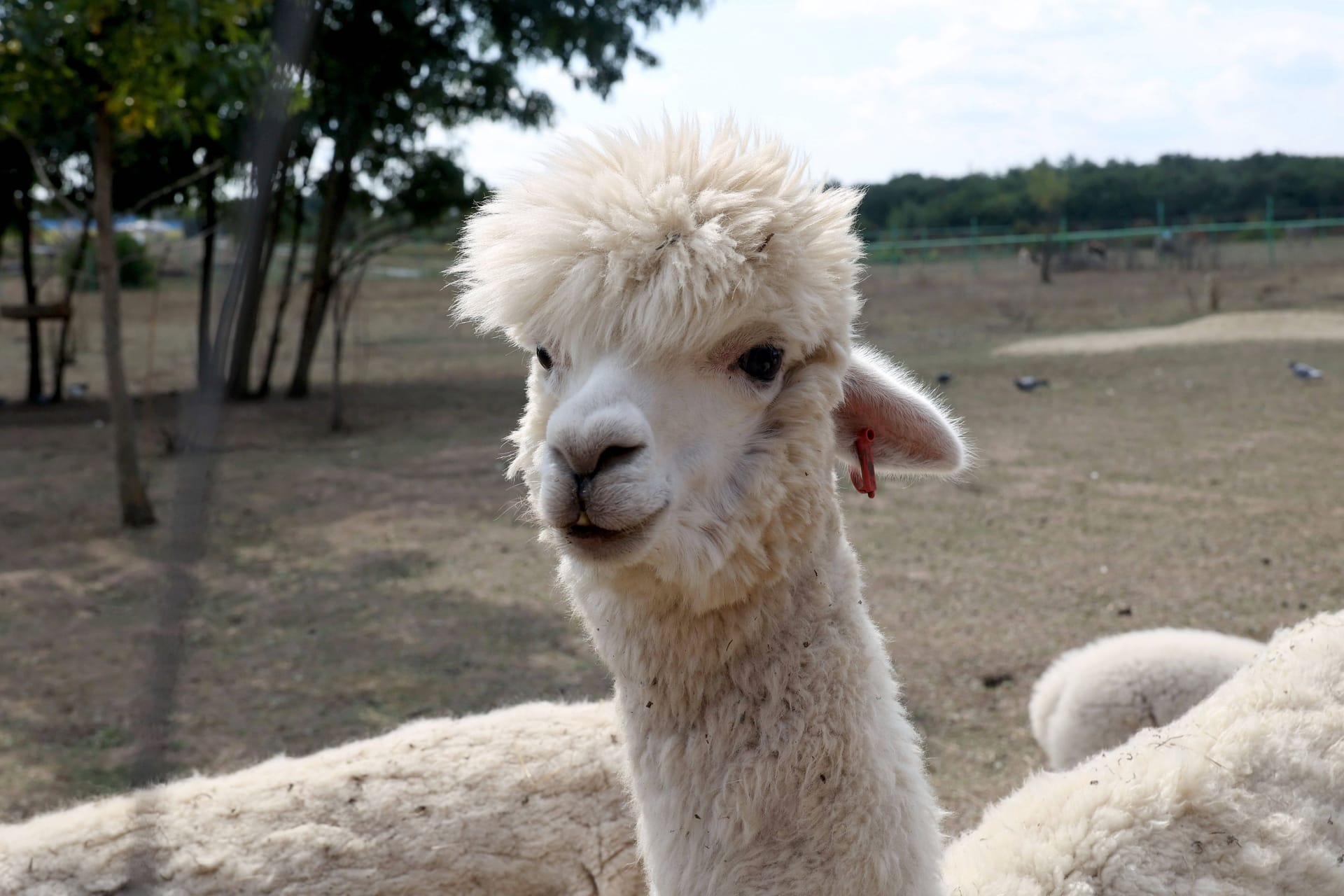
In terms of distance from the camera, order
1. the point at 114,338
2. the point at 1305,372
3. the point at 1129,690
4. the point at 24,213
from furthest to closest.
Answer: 1. the point at 24,213
2. the point at 1305,372
3. the point at 114,338
4. the point at 1129,690

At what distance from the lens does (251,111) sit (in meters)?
8.58

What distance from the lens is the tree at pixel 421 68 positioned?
15078mm

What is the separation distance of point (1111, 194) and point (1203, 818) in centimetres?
4193

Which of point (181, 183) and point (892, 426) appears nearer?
point (892, 426)

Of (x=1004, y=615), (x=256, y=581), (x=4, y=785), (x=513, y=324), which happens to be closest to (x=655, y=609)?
(x=513, y=324)

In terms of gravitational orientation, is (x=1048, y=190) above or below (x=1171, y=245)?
above

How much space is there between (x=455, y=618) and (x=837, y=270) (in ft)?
15.8

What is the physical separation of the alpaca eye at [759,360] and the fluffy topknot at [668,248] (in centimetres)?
5

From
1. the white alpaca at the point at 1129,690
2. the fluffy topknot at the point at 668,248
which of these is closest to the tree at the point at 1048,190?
the white alpaca at the point at 1129,690

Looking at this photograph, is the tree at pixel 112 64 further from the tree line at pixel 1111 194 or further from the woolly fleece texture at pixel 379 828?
the tree line at pixel 1111 194

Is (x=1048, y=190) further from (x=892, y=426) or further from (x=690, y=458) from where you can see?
(x=690, y=458)

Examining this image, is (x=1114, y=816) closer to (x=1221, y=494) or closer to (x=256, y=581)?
(x=256, y=581)

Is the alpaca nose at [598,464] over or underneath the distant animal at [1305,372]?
over

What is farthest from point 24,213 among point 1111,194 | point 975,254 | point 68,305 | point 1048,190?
point 1111,194
